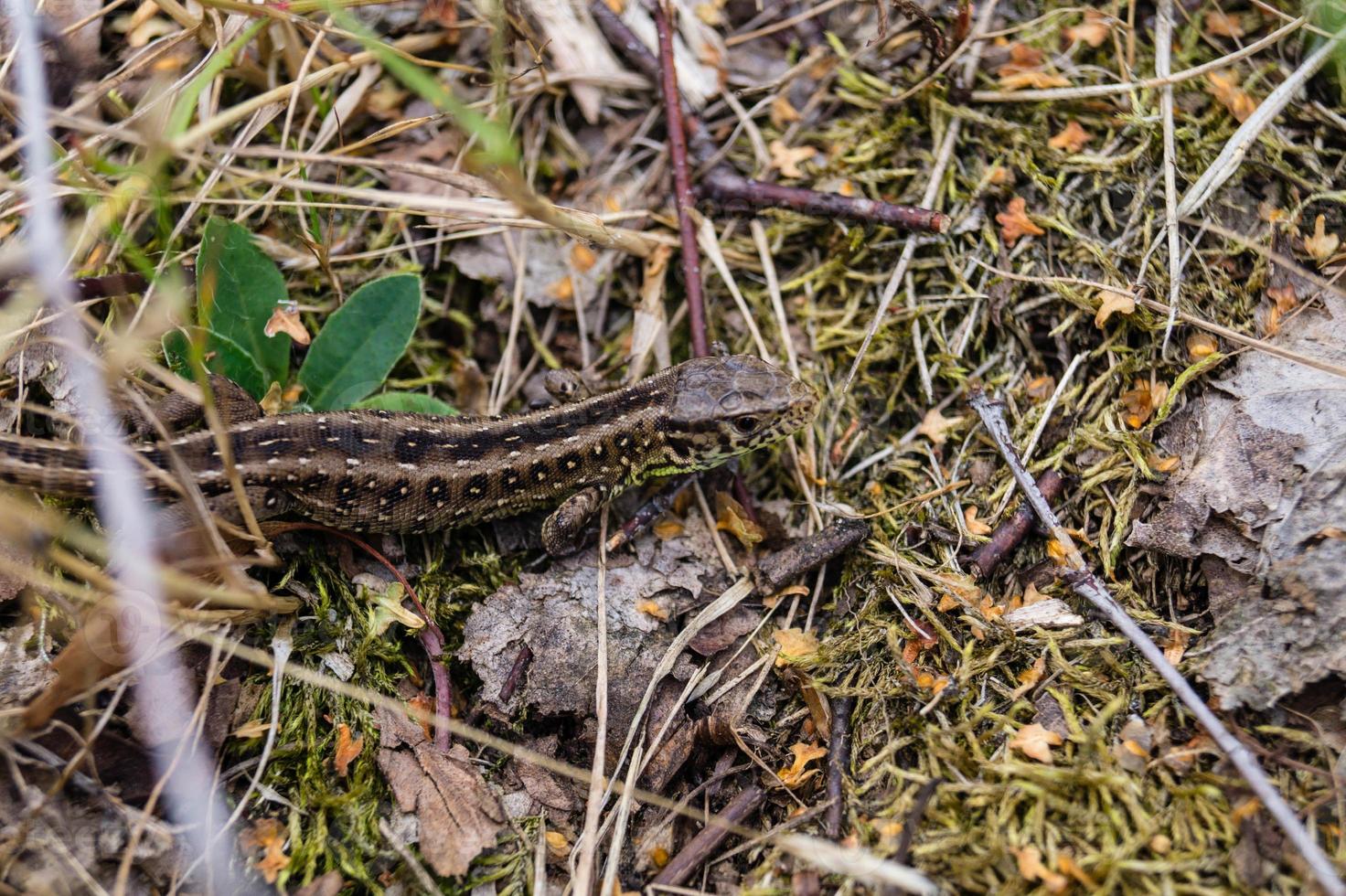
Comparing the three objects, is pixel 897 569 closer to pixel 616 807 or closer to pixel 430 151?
pixel 616 807

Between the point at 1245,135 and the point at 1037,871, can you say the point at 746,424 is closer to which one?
the point at 1037,871

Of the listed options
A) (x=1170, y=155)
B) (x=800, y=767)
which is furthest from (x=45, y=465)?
(x=1170, y=155)

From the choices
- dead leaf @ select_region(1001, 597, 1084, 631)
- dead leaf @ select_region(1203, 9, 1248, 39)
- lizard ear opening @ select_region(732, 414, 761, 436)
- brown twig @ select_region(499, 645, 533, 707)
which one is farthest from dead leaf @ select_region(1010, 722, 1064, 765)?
dead leaf @ select_region(1203, 9, 1248, 39)

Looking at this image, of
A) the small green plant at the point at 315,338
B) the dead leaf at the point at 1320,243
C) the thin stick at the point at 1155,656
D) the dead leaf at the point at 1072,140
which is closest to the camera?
the thin stick at the point at 1155,656

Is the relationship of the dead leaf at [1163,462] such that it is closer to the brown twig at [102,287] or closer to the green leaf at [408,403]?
the green leaf at [408,403]

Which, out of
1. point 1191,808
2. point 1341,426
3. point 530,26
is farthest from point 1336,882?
point 530,26

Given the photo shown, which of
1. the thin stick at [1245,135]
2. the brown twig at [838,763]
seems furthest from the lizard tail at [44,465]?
the thin stick at [1245,135]
